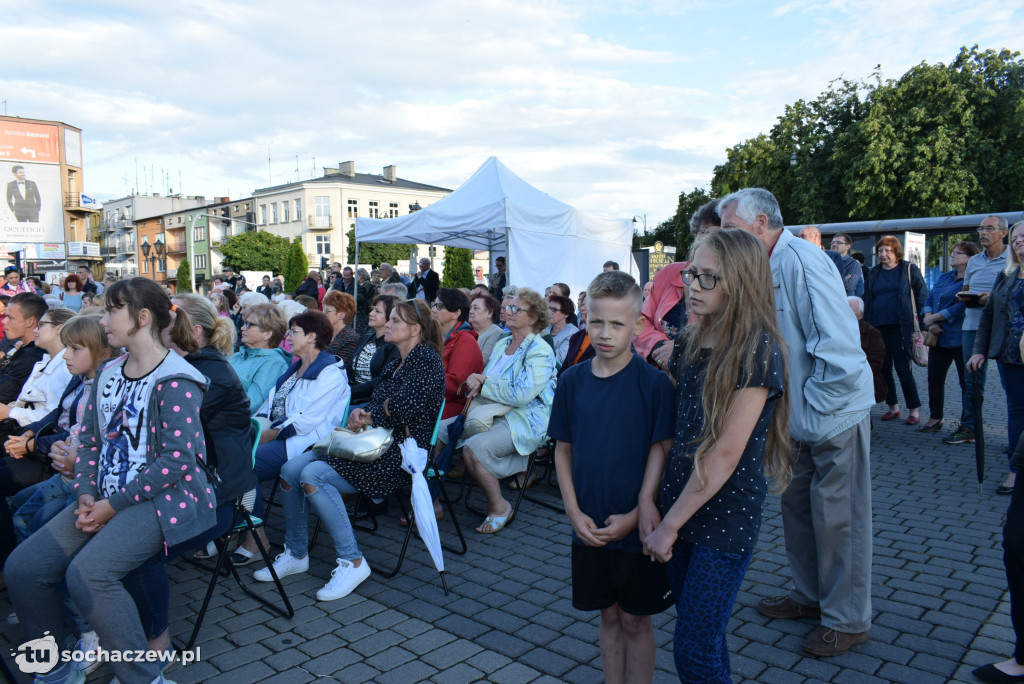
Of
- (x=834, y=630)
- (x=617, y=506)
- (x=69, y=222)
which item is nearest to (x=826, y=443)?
(x=834, y=630)

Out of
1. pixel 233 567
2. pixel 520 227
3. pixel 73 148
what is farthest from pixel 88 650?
pixel 73 148

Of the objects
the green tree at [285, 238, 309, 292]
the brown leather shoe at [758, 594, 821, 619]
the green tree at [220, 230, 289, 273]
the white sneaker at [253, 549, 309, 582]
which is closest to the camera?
the brown leather shoe at [758, 594, 821, 619]

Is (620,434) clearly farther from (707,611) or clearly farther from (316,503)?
(316,503)

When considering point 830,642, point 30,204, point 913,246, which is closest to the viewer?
point 830,642

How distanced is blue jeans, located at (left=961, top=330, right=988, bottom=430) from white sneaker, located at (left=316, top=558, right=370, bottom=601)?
4642 millimetres

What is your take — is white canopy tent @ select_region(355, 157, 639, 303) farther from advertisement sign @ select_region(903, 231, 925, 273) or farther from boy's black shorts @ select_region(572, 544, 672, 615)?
boy's black shorts @ select_region(572, 544, 672, 615)

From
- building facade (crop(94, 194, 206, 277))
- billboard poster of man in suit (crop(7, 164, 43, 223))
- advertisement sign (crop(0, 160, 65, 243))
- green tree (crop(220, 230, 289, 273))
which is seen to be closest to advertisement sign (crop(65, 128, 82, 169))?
advertisement sign (crop(0, 160, 65, 243))

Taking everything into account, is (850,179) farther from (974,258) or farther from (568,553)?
(568,553)

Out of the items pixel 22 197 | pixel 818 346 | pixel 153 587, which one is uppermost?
pixel 22 197

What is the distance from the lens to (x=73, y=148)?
56.5 m

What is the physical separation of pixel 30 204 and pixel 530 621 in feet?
199

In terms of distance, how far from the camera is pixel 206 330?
13.5 feet

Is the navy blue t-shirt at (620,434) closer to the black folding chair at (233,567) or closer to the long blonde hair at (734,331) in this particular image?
the long blonde hair at (734,331)

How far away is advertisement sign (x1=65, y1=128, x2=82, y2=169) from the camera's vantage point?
5509 cm
